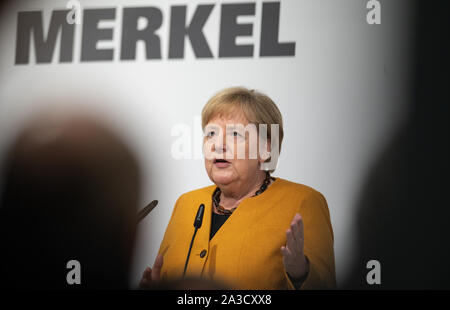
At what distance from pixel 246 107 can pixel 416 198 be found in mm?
876

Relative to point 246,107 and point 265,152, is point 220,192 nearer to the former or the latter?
point 265,152

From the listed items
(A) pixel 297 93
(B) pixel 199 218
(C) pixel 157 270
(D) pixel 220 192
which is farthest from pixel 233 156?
(C) pixel 157 270

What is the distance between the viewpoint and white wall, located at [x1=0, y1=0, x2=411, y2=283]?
80.9 inches

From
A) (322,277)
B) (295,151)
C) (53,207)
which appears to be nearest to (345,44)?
(295,151)

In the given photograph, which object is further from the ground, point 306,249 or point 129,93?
point 129,93

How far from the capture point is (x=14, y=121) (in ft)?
7.74

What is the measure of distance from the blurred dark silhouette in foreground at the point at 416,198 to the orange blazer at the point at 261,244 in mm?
251

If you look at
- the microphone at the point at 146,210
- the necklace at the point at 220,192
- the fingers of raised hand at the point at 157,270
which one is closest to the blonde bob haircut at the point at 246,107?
the necklace at the point at 220,192

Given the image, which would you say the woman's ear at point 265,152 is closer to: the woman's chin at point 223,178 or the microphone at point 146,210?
the woman's chin at point 223,178

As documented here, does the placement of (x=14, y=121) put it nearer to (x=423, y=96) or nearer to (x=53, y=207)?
(x=53, y=207)

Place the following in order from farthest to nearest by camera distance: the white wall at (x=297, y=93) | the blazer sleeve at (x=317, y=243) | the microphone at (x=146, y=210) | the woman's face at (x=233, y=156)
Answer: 1. the microphone at (x=146, y=210)
2. the white wall at (x=297, y=93)
3. the woman's face at (x=233, y=156)
4. the blazer sleeve at (x=317, y=243)

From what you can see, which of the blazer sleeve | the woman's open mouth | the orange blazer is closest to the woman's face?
the woman's open mouth

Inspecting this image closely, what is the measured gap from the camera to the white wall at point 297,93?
205cm
